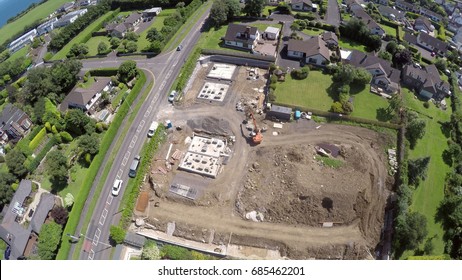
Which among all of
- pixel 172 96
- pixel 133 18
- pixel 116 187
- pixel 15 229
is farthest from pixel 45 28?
pixel 116 187

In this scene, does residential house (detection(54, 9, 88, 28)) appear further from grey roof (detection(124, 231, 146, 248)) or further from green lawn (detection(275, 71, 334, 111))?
grey roof (detection(124, 231, 146, 248))

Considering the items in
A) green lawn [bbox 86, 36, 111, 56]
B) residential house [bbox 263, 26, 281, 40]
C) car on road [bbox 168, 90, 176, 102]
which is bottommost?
car on road [bbox 168, 90, 176, 102]

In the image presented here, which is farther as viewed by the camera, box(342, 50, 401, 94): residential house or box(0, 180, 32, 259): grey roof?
box(342, 50, 401, 94): residential house

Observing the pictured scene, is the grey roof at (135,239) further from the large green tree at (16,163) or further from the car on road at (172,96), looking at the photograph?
the car on road at (172,96)

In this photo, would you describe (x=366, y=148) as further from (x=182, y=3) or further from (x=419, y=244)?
(x=182, y=3)

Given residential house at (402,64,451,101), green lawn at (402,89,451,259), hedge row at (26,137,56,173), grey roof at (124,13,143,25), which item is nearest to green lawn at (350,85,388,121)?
green lawn at (402,89,451,259)

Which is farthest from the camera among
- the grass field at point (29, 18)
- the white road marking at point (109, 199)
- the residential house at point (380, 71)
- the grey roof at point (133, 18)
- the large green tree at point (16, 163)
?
the grass field at point (29, 18)

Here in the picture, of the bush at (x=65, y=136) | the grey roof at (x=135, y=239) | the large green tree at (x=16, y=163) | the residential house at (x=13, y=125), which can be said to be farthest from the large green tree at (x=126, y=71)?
the grey roof at (x=135, y=239)
